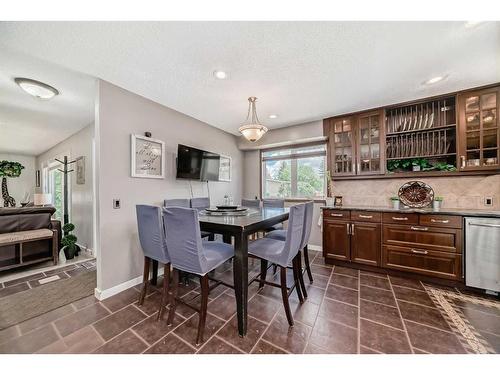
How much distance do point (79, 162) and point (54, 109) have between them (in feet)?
3.57

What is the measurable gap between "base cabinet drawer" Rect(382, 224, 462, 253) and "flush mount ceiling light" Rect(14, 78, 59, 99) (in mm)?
4606

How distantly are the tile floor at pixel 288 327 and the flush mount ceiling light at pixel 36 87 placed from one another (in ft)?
8.05

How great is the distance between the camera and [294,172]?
13.5 ft

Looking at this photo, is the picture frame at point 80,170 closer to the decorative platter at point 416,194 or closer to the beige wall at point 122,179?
the beige wall at point 122,179

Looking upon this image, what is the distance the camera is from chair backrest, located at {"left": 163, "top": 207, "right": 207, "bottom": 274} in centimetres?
148

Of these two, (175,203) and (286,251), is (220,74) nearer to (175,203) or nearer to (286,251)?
(175,203)

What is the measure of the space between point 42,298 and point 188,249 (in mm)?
1942

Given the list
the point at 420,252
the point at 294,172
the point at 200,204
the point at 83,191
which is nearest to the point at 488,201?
the point at 420,252

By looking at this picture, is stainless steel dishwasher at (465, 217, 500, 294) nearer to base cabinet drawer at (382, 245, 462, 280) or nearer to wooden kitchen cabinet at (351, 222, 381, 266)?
base cabinet drawer at (382, 245, 462, 280)

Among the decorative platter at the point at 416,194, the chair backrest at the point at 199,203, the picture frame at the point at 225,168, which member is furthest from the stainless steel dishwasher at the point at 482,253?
the picture frame at the point at 225,168

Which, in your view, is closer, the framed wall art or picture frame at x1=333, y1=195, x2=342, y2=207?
picture frame at x1=333, y1=195, x2=342, y2=207

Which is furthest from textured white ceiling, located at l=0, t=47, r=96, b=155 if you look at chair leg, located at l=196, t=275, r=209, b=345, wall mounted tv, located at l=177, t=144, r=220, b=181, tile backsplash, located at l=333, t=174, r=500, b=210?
tile backsplash, located at l=333, t=174, r=500, b=210

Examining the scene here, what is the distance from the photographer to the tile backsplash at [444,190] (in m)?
2.51
